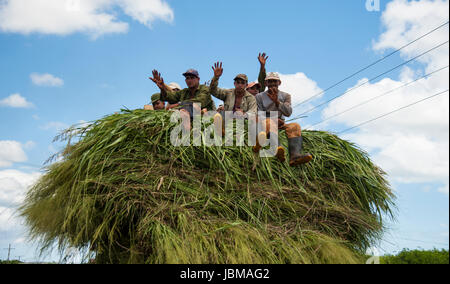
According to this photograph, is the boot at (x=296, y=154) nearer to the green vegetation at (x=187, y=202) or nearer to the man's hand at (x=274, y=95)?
the green vegetation at (x=187, y=202)

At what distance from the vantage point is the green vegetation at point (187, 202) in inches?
131

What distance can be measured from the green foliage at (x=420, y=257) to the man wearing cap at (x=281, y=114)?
8.34 metres

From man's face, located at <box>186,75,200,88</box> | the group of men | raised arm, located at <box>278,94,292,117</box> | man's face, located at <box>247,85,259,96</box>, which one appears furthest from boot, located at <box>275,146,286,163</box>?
man's face, located at <box>247,85,259,96</box>

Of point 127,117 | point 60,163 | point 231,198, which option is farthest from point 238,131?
point 60,163

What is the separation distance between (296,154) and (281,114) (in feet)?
2.90

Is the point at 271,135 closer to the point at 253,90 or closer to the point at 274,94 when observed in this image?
the point at 274,94

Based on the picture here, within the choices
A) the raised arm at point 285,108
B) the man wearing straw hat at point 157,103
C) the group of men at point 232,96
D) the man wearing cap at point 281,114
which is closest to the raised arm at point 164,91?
the group of men at point 232,96

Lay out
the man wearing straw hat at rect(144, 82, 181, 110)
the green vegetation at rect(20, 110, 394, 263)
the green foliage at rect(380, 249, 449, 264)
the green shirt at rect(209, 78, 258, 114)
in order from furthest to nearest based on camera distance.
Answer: the green foliage at rect(380, 249, 449, 264) < the man wearing straw hat at rect(144, 82, 181, 110) < the green shirt at rect(209, 78, 258, 114) < the green vegetation at rect(20, 110, 394, 263)

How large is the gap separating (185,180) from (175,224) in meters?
0.50

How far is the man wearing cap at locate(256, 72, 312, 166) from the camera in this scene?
414 cm

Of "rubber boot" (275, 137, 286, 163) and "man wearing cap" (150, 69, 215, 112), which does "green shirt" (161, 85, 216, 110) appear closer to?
"man wearing cap" (150, 69, 215, 112)

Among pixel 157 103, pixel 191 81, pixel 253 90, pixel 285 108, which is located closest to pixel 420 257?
pixel 253 90

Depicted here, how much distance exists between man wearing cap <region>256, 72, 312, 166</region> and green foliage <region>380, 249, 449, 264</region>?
8341 millimetres

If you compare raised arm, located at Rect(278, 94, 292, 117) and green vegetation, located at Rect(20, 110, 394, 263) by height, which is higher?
raised arm, located at Rect(278, 94, 292, 117)
